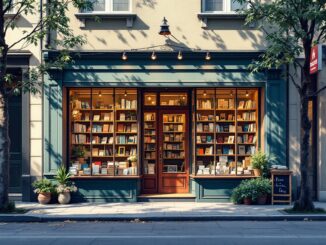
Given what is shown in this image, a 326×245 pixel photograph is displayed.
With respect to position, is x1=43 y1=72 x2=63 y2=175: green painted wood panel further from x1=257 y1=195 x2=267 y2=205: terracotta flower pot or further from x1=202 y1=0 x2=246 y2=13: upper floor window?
x1=257 y1=195 x2=267 y2=205: terracotta flower pot

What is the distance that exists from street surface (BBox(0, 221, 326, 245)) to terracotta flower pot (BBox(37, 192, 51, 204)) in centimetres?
250

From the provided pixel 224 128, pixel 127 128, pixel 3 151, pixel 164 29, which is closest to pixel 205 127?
pixel 224 128

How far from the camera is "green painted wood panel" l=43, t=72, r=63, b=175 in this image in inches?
623

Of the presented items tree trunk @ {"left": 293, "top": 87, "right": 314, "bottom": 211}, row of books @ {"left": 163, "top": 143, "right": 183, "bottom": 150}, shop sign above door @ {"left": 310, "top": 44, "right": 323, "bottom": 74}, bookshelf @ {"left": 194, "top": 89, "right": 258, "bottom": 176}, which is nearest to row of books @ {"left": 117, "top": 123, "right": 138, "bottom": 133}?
row of books @ {"left": 163, "top": 143, "right": 183, "bottom": 150}

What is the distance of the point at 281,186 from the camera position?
15164 mm

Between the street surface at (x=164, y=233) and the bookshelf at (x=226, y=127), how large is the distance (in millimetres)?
3874

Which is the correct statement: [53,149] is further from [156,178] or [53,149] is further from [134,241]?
[134,241]

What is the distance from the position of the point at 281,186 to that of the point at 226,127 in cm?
264

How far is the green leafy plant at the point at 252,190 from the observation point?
1504 centimetres

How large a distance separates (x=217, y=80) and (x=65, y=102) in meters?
4.72

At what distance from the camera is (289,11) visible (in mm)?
13070

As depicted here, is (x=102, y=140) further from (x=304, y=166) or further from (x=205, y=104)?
(x=304, y=166)

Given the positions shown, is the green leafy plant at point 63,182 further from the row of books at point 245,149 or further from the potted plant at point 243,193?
the row of books at point 245,149

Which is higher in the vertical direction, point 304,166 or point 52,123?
point 52,123
